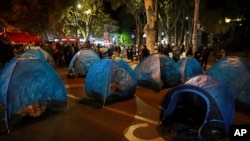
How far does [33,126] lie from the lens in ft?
29.2

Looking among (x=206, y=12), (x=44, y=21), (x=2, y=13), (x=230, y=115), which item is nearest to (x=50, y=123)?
(x=230, y=115)

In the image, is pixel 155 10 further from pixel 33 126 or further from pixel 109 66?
pixel 33 126

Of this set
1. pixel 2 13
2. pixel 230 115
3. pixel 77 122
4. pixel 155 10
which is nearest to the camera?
pixel 230 115

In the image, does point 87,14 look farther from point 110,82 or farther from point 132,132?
point 132,132

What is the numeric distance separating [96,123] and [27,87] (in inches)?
92.9

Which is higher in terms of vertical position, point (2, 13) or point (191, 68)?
point (2, 13)

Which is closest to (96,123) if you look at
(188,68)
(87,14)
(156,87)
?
(156,87)

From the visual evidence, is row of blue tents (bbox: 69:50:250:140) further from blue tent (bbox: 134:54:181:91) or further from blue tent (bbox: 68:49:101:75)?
blue tent (bbox: 68:49:101:75)

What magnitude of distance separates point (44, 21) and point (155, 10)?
1791 cm

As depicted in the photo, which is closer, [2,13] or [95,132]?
[95,132]

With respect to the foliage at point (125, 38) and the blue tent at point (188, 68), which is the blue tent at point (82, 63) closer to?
the blue tent at point (188, 68)

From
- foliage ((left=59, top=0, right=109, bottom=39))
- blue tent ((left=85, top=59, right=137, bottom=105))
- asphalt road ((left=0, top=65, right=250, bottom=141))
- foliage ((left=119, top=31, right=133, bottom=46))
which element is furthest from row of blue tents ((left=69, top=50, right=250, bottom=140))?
foliage ((left=119, top=31, right=133, bottom=46))

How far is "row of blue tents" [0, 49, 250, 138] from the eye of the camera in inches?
308

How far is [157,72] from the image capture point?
46.1ft
